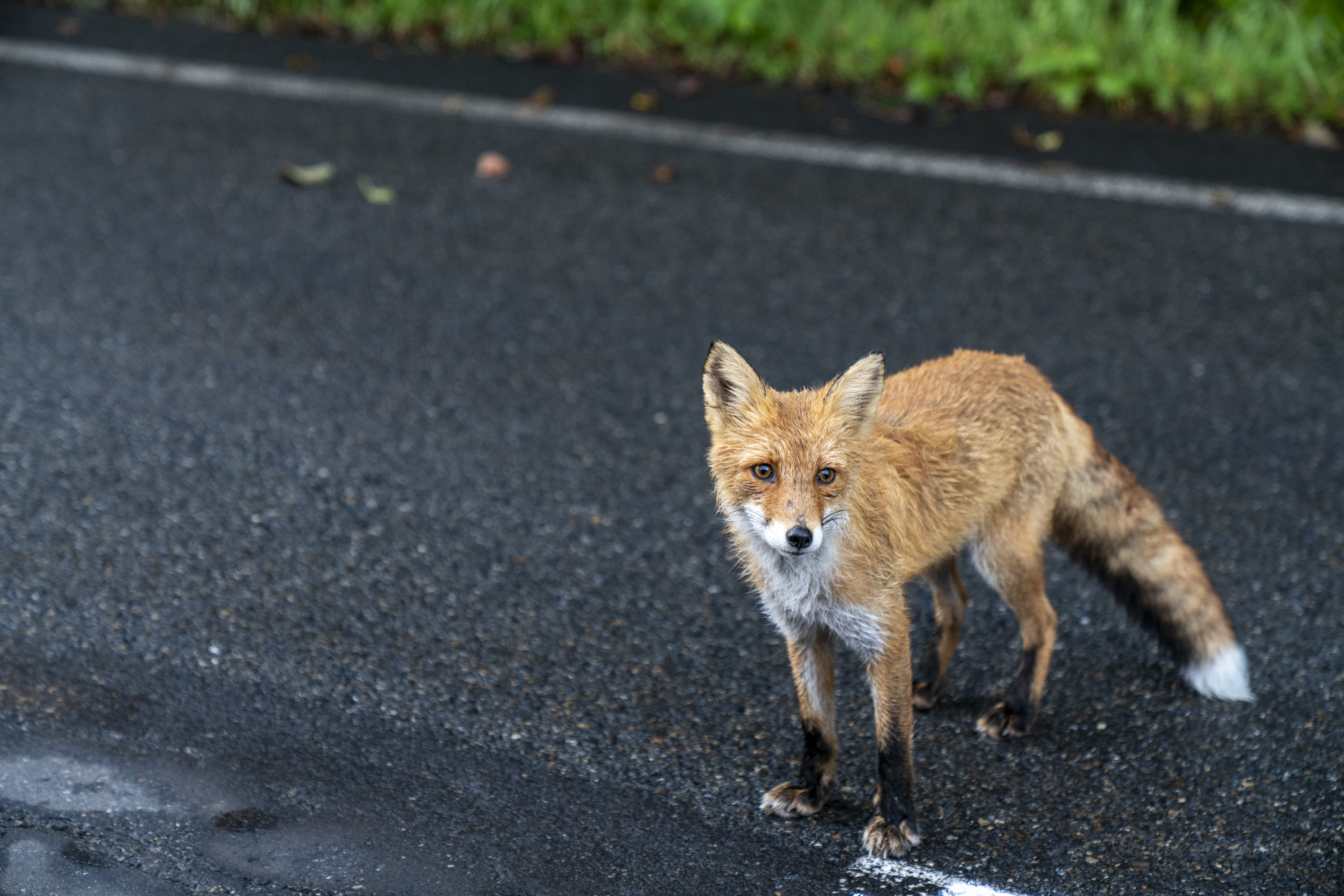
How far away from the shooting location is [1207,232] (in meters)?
5.98

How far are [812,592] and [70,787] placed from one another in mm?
1935

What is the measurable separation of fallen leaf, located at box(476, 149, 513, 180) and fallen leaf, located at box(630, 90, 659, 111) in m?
0.98

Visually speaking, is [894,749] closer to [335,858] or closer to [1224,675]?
[1224,675]

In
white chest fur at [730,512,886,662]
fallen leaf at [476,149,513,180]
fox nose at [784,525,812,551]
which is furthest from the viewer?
fallen leaf at [476,149,513,180]

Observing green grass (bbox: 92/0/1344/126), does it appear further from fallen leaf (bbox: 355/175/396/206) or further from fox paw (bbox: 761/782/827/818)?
fox paw (bbox: 761/782/827/818)

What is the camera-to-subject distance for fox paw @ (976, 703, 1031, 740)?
346 cm

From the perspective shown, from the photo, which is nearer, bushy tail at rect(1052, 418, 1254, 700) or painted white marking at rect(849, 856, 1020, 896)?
painted white marking at rect(849, 856, 1020, 896)

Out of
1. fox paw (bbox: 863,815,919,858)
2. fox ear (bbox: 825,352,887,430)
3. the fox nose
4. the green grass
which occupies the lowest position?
fox paw (bbox: 863,815,919,858)

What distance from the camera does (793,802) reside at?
3180mm

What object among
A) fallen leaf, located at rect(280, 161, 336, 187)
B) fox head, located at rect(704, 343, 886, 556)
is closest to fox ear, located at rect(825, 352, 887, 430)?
fox head, located at rect(704, 343, 886, 556)

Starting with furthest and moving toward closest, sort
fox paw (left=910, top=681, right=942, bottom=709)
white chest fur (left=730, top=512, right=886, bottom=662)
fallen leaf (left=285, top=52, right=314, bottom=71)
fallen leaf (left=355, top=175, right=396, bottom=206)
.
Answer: fallen leaf (left=285, top=52, right=314, bottom=71)
fallen leaf (left=355, top=175, right=396, bottom=206)
fox paw (left=910, top=681, right=942, bottom=709)
white chest fur (left=730, top=512, right=886, bottom=662)

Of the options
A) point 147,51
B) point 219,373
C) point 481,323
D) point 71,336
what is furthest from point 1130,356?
point 147,51

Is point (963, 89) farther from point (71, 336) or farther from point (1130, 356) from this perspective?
point (71, 336)

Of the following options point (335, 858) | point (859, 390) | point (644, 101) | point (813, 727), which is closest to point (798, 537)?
point (859, 390)
